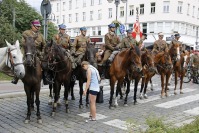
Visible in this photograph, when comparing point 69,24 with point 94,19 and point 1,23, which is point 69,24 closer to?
point 94,19

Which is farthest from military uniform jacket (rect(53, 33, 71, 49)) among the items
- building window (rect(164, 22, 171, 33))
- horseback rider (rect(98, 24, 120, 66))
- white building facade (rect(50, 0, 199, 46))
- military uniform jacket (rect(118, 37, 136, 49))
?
building window (rect(164, 22, 171, 33))

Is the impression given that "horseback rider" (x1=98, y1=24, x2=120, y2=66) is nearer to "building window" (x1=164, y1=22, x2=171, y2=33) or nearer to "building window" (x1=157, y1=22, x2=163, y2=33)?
"building window" (x1=164, y1=22, x2=171, y2=33)

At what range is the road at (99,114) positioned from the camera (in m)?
7.56

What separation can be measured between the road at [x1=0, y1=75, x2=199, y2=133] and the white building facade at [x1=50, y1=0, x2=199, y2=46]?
28.8 metres

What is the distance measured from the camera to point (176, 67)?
44.2 ft

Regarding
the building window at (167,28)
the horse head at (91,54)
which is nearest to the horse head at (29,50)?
the horse head at (91,54)

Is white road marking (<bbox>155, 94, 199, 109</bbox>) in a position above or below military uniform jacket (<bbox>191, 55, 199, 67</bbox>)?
below

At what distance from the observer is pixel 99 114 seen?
926 centimetres

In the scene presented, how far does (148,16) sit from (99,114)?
136ft

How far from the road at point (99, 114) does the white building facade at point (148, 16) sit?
28.8 metres

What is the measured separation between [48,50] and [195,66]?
1333cm

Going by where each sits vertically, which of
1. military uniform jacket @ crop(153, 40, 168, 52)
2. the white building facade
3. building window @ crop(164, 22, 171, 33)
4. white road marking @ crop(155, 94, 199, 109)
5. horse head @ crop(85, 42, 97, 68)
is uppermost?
the white building facade

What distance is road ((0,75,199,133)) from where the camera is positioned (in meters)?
7.56

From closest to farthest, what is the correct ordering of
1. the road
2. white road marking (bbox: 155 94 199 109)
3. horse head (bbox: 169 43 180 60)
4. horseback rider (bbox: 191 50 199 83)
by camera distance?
the road < white road marking (bbox: 155 94 199 109) < horse head (bbox: 169 43 180 60) < horseback rider (bbox: 191 50 199 83)
